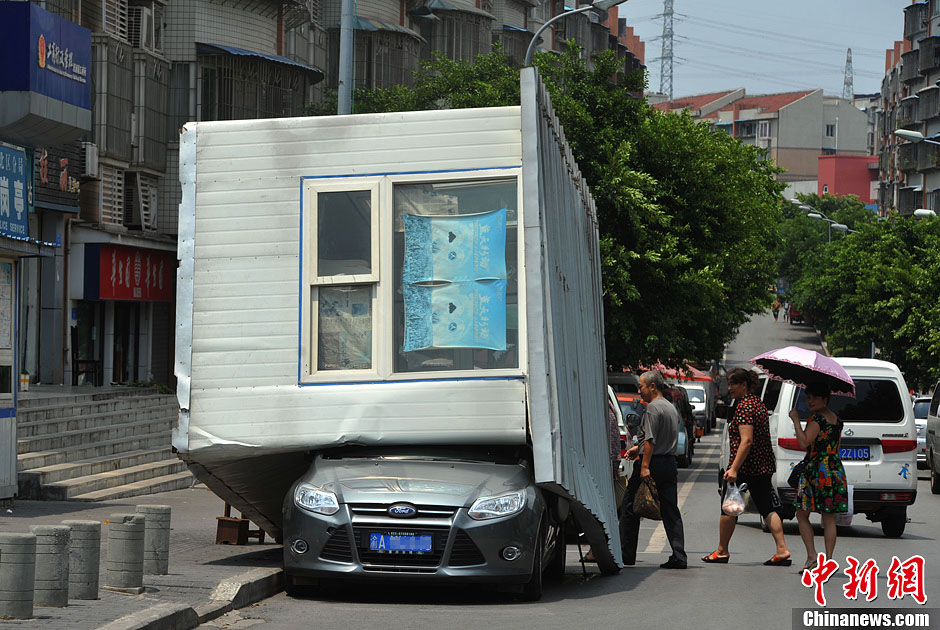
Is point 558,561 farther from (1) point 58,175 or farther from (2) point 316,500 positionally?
(1) point 58,175

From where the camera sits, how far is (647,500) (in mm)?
12766

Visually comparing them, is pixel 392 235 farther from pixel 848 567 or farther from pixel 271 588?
pixel 848 567

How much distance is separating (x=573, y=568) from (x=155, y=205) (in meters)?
25.3

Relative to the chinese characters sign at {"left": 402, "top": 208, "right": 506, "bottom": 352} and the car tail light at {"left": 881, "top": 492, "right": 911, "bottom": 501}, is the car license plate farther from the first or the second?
the chinese characters sign at {"left": 402, "top": 208, "right": 506, "bottom": 352}

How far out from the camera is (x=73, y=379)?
3209cm

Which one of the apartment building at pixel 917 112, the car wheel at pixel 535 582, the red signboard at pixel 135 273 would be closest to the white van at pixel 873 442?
the car wheel at pixel 535 582

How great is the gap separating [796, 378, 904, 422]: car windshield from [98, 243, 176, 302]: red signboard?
1962 cm

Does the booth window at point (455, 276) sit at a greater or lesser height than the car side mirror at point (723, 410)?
greater

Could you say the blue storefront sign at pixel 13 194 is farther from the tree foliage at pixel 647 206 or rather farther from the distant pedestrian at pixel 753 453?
the tree foliage at pixel 647 206

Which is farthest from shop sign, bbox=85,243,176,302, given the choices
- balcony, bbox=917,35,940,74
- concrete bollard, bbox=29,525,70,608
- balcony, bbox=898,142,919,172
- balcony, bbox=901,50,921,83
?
balcony, bbox=901,50,921,83

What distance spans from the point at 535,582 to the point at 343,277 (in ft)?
8.75

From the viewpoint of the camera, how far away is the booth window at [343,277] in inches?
430

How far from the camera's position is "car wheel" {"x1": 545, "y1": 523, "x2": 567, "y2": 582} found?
38.4 ft

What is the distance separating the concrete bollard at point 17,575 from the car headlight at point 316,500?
2595 millimetres
